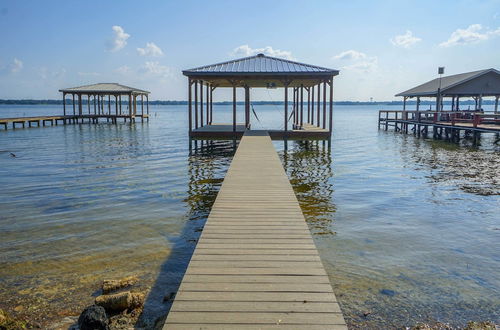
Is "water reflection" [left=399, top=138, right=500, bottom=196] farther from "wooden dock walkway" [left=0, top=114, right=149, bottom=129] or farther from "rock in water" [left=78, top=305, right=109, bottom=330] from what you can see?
"wooden dock walkway" [left=0, top=114, right=149, bottom=129]

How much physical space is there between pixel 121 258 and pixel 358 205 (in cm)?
621

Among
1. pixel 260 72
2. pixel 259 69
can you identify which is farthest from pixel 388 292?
pixel 259 69

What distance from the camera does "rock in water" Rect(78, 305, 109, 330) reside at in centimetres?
434

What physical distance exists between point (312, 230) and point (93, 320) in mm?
4923

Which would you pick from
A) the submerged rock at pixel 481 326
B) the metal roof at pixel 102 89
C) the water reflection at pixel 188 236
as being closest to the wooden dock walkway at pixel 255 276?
the water reflection at pixel 188 236

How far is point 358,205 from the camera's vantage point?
10.4m

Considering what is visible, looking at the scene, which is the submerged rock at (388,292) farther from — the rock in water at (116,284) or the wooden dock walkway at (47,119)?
the wooden dock walkway at (47,119)

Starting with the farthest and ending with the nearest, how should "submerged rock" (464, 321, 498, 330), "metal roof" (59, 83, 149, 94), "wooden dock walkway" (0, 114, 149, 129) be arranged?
"metal roof" (59, 83, 149, 94) → "wooden dock walkway" (0, 114, 149, 129) → "submerged rock" (464, 321, 498, 330)

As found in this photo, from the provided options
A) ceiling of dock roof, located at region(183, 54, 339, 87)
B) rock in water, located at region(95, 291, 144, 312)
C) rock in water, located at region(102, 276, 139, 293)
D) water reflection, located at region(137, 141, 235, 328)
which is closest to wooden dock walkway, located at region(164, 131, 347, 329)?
water reflection, located at region(137, 141, 235, 328)

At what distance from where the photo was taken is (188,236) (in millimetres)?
7812

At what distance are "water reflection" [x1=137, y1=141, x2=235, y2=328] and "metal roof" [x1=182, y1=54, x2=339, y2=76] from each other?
4.07 meters

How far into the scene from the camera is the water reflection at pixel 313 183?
29.6 feet

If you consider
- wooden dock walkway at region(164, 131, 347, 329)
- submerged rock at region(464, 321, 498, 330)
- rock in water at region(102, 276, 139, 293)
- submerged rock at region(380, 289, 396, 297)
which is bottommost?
submerged rock at region(464, 321, 498, 330)

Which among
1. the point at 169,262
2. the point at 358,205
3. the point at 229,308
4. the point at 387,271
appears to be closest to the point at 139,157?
the point at 358,205
